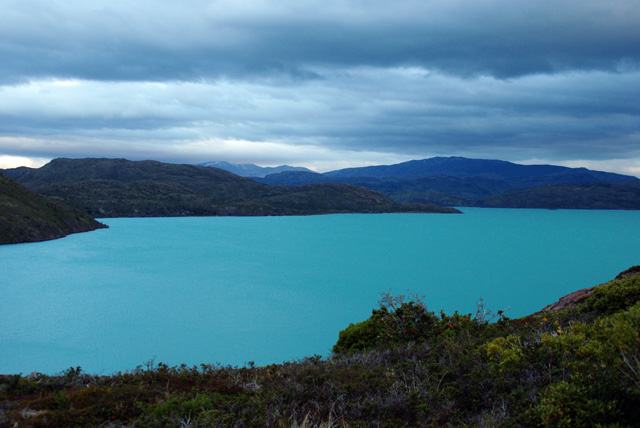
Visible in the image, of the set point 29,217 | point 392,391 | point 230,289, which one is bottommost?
point 230,289

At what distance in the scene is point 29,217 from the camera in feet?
272

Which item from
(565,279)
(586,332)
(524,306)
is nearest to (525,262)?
(565,279)

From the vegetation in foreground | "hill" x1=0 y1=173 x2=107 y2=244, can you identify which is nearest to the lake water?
the vegetation in foreground

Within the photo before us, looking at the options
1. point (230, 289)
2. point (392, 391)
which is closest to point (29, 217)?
point (230, 289)

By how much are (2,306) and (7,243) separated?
47539 millimetres

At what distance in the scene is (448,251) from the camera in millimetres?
83250

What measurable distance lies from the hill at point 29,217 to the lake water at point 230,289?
4.21 m

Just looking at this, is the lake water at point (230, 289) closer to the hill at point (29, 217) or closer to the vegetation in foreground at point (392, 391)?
the vegetation in foreground at point (392, 391)

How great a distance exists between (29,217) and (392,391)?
315 ft

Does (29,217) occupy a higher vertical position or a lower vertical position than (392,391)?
higher

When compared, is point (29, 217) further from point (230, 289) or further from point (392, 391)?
point (392, 391)

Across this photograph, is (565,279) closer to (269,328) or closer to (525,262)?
(525,262)

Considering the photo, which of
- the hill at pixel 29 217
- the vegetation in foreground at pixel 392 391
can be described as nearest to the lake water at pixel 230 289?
the vegetation in foreground at pixel 392 391

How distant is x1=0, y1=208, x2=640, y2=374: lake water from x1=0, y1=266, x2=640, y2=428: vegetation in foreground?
194cm
